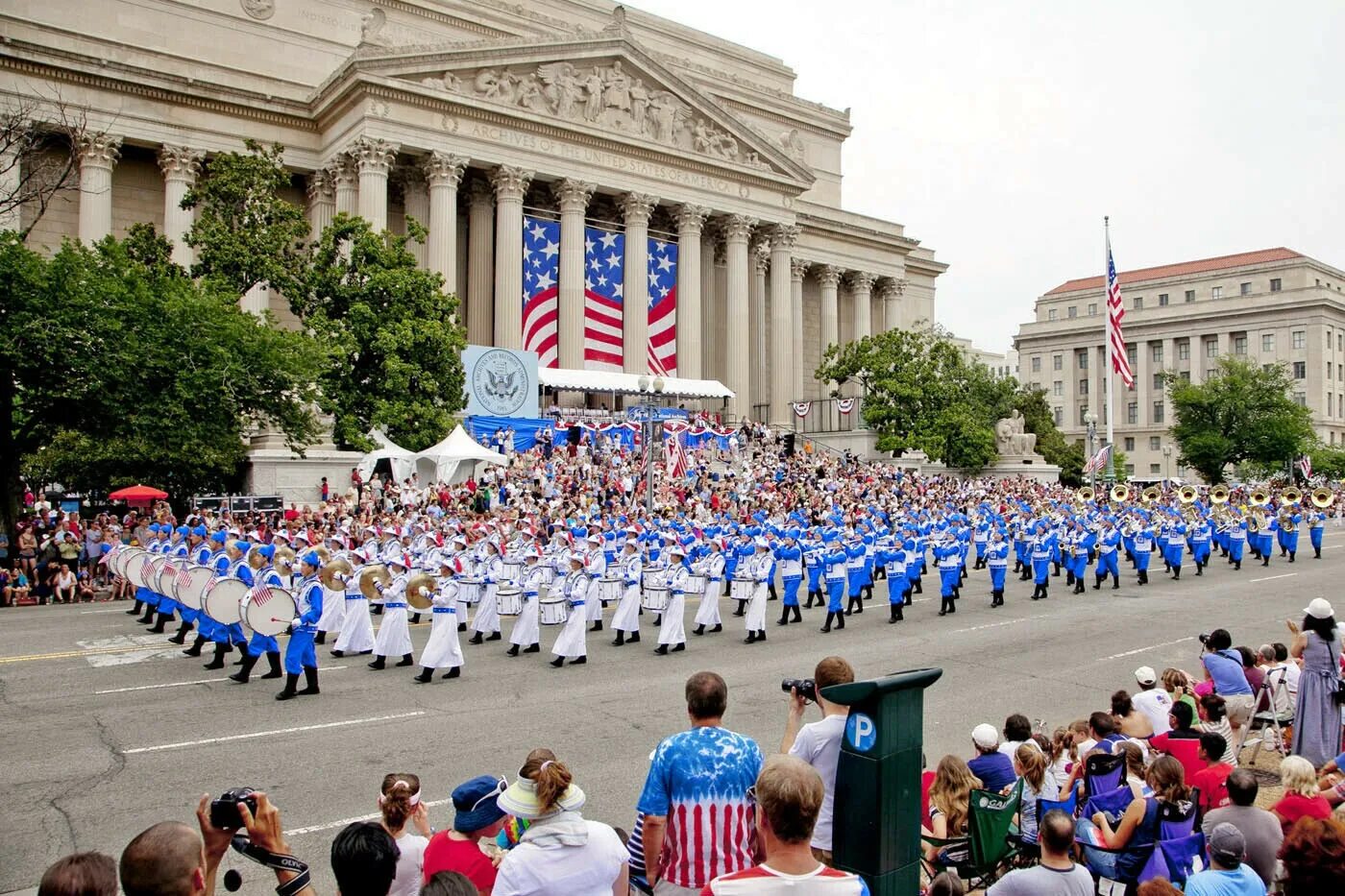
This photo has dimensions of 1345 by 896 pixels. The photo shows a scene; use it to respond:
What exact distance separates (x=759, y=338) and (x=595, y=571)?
38791mm

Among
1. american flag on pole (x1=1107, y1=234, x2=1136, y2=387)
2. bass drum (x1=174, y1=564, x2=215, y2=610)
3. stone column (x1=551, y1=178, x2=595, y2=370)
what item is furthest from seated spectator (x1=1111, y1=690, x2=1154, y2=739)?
stone column (x1=551, y1=178, x2=595, y2=370)

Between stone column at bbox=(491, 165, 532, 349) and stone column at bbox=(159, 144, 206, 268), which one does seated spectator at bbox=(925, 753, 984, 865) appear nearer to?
stone column at bbox=(491, 165, 532, 349)

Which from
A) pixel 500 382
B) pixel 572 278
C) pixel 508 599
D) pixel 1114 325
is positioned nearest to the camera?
pixel 508 599

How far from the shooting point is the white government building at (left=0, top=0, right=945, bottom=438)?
37781mm

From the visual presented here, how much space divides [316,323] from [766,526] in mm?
16147

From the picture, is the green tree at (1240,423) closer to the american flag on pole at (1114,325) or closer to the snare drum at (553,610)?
the american flag on pole at (1114,325)

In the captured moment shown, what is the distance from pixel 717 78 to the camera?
60.7 m

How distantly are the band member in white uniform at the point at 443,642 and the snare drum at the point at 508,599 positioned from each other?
2.33 meters

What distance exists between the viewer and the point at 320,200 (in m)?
41.6

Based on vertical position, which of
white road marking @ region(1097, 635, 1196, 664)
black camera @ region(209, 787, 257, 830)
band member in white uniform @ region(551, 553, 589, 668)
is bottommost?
white road marking @ region(1097, 635, 1196, 664)

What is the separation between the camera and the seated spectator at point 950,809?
19.4 ft

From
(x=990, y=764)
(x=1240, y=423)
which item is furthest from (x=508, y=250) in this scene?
(x=1240, y=423)

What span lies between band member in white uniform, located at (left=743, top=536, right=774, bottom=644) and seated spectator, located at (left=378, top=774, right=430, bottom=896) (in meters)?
12.3

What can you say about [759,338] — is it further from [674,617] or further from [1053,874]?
[1053,874]
